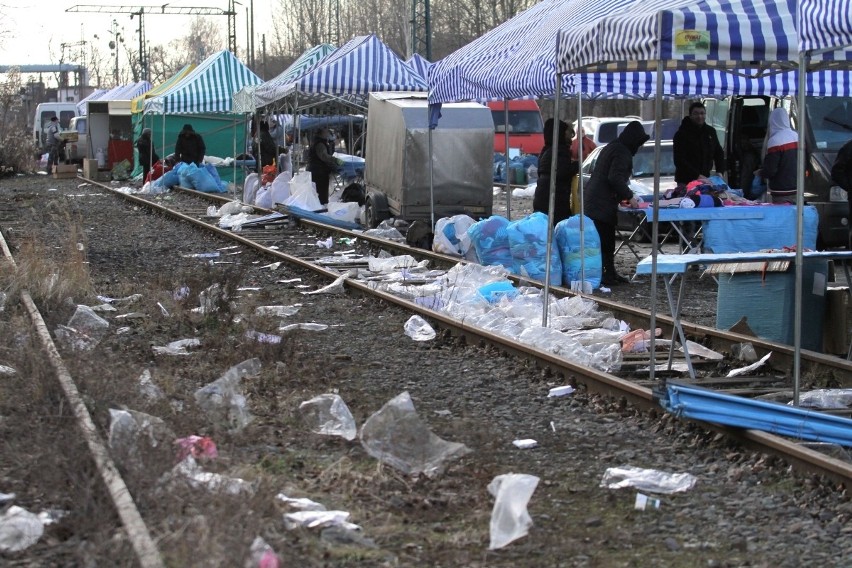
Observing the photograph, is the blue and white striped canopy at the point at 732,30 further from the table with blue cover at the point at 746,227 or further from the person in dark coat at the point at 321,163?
the person in dark coat at the point at 321,163

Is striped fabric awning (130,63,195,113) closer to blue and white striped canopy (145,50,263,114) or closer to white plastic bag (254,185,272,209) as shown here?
blue and white striped canopy (145,50,263,114)

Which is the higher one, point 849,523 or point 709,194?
Result: point 709,194

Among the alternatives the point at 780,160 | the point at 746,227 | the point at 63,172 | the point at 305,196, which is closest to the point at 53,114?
the point at 63,172

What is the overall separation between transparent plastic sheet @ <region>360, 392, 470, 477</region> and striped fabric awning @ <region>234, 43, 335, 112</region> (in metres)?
16.2

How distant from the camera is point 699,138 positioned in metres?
15.2

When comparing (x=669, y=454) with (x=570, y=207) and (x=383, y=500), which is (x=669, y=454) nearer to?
(x=383, y=500)

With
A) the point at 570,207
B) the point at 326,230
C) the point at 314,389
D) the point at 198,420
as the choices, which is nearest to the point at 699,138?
the point at 570,207

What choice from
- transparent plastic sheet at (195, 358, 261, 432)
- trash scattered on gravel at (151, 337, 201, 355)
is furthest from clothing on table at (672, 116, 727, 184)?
transparent plastic sheet at (195, 358, 261, 432)

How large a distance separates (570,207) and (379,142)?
6649 millimetres

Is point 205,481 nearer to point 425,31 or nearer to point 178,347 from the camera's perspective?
point 178,347

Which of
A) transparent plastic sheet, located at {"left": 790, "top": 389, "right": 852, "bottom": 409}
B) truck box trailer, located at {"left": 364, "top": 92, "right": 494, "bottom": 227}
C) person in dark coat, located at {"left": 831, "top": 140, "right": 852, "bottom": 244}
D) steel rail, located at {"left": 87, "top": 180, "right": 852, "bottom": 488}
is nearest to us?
steel rail, located at {"left": 87, "top": 180, "right": 852, "bottom": 488}

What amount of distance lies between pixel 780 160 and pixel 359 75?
902cm

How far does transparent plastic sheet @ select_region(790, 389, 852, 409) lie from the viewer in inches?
289

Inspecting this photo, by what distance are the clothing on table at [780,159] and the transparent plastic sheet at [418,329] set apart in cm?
597
